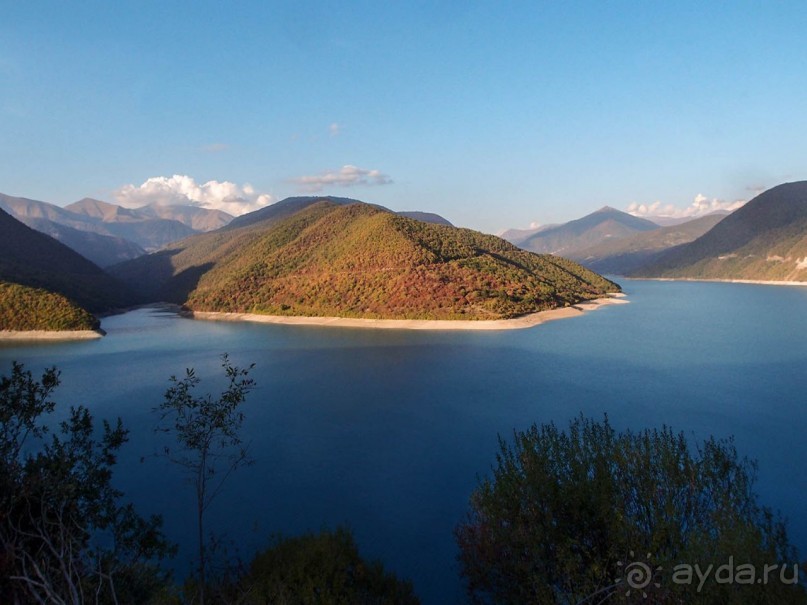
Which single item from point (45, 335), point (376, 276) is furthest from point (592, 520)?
point (45, 335)

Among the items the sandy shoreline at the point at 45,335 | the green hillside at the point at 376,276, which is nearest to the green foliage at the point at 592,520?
the green hillside at the point at 376,276

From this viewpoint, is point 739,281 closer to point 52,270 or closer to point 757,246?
point 757,246

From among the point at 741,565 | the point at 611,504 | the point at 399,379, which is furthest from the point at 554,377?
the point at 741,565

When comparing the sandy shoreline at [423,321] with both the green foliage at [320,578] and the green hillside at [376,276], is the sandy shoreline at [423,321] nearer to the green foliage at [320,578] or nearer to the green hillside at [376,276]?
the green hillside at [376,276]

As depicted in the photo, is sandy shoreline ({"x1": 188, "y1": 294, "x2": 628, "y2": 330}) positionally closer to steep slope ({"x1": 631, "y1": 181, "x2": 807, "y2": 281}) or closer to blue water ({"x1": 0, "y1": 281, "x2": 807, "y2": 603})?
blue water ({"x1": 0, "y1": 281, "x2": 807, "y2": 603})

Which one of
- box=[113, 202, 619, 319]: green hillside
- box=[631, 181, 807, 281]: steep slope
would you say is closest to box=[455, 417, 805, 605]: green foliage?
box=[113, 202, 619, 319]: green hillside

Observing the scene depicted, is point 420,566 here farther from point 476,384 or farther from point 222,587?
point 476,384
